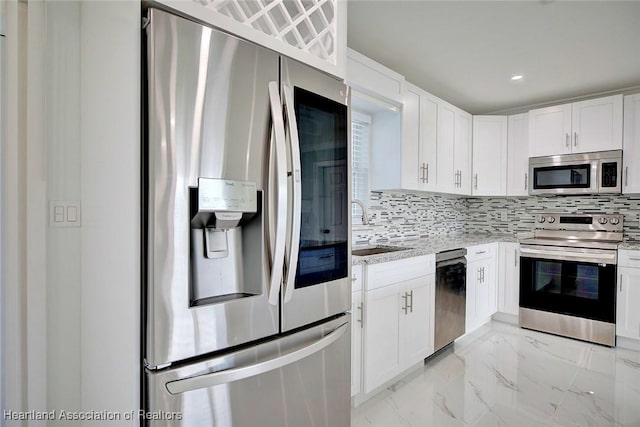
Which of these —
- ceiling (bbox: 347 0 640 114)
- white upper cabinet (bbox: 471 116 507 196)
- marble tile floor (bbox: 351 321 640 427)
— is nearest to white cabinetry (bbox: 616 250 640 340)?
marble tile floor (bbox: 351 321 640 427)

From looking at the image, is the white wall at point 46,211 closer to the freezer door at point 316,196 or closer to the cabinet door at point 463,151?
the freezer door at point 316,196

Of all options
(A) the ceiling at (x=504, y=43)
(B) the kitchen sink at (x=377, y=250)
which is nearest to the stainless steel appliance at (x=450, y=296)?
(B) the kitchen sink at (x=377, y=250)

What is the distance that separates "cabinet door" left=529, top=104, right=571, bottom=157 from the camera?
3561mm

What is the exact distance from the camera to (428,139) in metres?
3.24

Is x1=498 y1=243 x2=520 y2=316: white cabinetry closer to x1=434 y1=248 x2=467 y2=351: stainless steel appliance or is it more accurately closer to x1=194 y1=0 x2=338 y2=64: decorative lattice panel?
x1=434 y1=248 x2=467 y2=351: stainless steel appliance

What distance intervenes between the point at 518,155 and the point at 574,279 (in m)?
1.40

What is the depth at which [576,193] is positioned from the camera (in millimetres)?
3508

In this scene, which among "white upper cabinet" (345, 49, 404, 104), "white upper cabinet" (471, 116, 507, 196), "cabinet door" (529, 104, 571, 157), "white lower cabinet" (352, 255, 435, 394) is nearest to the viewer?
"white lower cabinet" (352, 255, 435, 394)

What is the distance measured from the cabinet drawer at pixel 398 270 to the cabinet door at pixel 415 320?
0.06 metres

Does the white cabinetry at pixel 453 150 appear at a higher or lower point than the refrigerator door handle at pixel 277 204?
higher

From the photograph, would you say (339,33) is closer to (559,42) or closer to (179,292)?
(179,292)

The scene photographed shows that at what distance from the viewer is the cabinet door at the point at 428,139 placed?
3150 mm

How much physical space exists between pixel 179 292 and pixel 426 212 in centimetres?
333

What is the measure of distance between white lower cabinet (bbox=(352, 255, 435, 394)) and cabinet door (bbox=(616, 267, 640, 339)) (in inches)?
70.4
